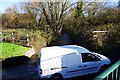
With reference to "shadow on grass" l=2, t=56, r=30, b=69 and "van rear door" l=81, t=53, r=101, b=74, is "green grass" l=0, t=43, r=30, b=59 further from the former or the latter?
"van rear door" l=81, t=53, r=101, b=74

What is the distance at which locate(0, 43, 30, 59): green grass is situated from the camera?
9281mm

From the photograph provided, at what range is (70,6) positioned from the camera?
40.6ft

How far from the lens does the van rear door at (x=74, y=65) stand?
5.95 meters

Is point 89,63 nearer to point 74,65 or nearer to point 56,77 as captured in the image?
point 74,65

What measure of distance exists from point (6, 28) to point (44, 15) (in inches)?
97.3

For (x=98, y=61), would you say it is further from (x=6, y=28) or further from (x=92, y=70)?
(x=6, y=28)

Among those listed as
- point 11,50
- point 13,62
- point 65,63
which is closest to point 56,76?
point 65,63

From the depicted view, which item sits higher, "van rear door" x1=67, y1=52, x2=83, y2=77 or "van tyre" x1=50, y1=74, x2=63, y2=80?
"van rear door" x1=67, y1=52, x2=83, y2=77

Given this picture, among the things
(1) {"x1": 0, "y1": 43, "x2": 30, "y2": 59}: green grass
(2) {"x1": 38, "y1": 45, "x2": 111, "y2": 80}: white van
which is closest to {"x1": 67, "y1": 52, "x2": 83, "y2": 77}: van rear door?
(2) {"x1": 38, "y1": 45, "x2": 111, "y2": 80}: white van

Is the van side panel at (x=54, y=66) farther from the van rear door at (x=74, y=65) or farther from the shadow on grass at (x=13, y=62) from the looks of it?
the shadow on grass at (x=13, y=62)

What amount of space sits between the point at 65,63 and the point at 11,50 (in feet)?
15.9

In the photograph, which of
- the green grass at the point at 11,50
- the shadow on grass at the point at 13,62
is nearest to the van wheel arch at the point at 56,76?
the shadow on grass at the point at 13,62

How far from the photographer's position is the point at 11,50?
10.0m

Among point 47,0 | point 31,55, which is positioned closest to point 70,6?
point 47,0
